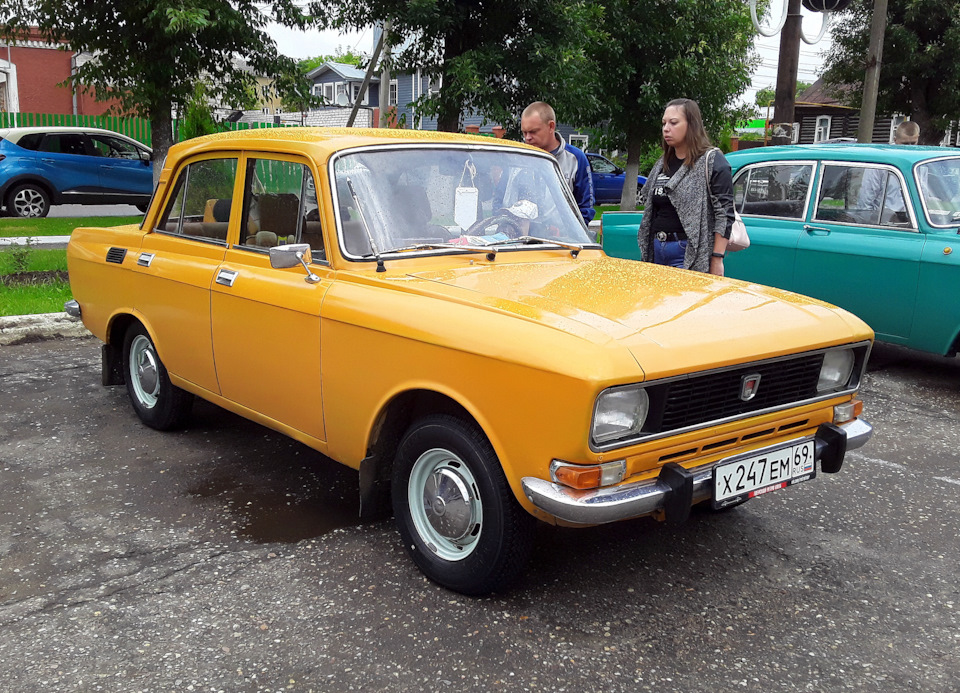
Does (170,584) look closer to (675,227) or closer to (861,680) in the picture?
(861,680)

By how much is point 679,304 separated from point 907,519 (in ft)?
5.92

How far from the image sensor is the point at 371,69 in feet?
57.1

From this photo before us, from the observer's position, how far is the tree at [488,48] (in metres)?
11.4

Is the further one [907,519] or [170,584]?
[907,519]

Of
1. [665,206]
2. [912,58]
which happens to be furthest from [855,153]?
[912,58]

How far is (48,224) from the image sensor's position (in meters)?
14.8

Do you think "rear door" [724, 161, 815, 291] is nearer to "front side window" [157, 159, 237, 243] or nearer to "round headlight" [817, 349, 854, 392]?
"round headlight" [817, 349, 854, 392]

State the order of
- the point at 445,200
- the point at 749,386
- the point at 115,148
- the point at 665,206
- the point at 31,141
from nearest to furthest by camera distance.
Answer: the point at 749,386 < the point at 445,200 < the point at 665,206 < the point at 31,141 < the point at 115,148

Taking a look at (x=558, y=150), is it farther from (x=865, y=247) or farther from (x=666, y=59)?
(x=666, y=59)

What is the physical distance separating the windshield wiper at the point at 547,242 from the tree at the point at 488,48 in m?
7.24

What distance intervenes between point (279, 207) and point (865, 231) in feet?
15.4

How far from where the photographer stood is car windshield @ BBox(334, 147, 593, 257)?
3.89 metres

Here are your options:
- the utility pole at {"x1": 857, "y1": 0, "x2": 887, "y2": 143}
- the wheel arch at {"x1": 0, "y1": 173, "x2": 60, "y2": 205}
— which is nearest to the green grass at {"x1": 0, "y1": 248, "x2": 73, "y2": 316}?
the wheel arch at {"x1": 0, "y1": 173, "x2": 60, "y2": 205}

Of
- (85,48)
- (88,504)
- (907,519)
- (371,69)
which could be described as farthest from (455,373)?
(371,69)
